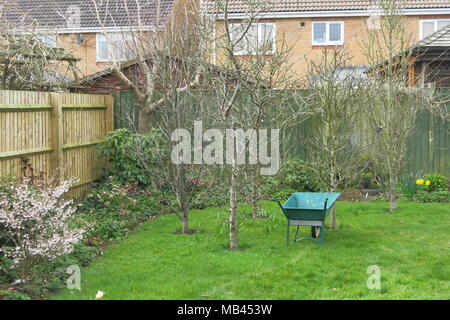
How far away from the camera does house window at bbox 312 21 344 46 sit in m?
24.2

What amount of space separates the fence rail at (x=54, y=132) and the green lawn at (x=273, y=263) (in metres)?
1.79

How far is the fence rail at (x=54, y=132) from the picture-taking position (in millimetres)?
8234

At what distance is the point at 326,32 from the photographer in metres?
24.3

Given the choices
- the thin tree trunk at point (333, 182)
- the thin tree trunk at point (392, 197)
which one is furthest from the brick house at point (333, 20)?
the thin tree trunk at point (333, 182)

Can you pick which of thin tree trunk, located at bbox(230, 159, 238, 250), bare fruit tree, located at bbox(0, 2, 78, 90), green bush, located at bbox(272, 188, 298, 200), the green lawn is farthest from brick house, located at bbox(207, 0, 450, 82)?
thin tree trunk, located at bbox(230, 159, 238, 250)

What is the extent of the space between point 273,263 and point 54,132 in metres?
4.78

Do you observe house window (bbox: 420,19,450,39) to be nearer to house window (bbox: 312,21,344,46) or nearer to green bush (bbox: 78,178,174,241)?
house window (bbox: 312,21,344,46)

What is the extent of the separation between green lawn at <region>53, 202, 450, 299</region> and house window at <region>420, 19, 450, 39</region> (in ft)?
53.4

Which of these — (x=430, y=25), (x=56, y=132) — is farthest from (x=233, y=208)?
(x=430, y=25)

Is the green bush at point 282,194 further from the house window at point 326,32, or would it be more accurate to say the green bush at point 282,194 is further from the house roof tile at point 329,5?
the house window at point 326,32

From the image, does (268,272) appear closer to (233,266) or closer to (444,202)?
(233,266)

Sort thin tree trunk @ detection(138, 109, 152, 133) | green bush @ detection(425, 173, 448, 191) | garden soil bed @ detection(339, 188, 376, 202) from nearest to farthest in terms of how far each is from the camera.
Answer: garden soil bed @ detection(339, 188, 376, 202) → green bush @ detection(425, 173, 448, 191) → thin tree trunk @ detection(138, 109, 152, 133)

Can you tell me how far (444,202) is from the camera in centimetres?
1129

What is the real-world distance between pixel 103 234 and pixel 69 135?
2.66 meters
